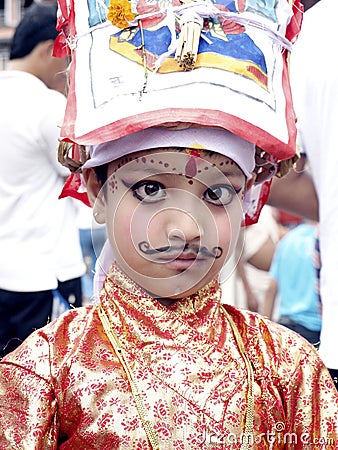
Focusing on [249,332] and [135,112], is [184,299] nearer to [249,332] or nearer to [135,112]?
[249,332]

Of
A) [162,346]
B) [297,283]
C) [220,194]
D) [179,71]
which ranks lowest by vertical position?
[297,283]

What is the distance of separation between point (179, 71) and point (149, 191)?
224 millimetres

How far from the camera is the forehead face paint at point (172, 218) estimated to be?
158 centimetres

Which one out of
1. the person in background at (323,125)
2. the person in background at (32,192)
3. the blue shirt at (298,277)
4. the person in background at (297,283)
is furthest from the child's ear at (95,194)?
the blue shirt at (298,277)

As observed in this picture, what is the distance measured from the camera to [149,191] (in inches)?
63.6

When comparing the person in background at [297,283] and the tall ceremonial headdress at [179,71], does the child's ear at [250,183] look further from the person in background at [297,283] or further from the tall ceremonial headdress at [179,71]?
the person in background at [297,283]

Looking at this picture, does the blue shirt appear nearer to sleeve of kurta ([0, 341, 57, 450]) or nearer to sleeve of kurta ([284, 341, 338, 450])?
sleeve of kurta ([284, 341, 338, 450])

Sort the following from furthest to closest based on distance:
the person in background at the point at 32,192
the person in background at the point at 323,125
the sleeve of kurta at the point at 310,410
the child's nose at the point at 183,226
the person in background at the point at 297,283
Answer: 1. the person in background at the point at 297,283
2. the person in background at the point at 32,192
3. the person in background at the point at 323,125
4. the sleeve of kurta at the point at 310,410
5. the child's nose at the point at 183,226

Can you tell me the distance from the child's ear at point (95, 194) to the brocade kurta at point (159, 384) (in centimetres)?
12

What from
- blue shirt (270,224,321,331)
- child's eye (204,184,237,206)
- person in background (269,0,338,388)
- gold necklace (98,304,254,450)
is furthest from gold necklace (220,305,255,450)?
blue shirt (270,224,321,331)

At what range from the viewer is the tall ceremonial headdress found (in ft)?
5.15

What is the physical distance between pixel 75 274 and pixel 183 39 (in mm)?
2081

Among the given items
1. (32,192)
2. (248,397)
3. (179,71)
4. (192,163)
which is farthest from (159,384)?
(32,192)

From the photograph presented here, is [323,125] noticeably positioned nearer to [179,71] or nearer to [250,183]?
[250,183]
